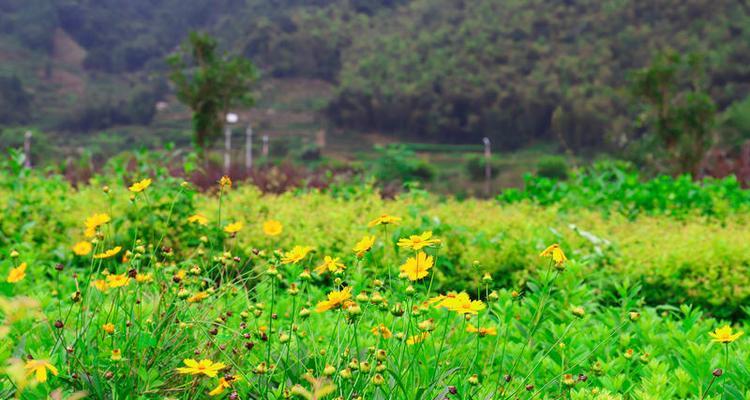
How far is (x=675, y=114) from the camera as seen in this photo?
32.2 ft

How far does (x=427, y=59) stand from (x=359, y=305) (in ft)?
142

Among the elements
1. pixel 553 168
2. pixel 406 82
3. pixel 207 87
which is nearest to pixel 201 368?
pixel 207 87

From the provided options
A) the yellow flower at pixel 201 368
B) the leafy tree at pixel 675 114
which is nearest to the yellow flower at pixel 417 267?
the yellow flower at pixel 201 368

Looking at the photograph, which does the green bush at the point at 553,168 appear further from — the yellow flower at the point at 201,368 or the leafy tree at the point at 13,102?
the leafy tree at the point at 13,102

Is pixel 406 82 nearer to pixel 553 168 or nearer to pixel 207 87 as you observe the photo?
pixel 553 168

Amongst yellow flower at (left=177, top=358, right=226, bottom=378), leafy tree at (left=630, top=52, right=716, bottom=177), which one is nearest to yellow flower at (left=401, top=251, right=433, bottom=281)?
yellow flower at (left=177, top=358, right=226, bottom=378)

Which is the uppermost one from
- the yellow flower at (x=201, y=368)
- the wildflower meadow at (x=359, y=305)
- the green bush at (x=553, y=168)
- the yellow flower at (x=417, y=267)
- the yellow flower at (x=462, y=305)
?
the yellow flower at (x=417, y=267)

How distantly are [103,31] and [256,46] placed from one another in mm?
20357

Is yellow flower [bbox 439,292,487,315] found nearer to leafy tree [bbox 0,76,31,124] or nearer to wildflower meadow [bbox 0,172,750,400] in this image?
wildflower meadow [bbox 0,172,750,400]

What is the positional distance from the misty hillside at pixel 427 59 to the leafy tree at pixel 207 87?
17.6 m

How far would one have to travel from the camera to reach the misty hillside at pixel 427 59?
3472 cm

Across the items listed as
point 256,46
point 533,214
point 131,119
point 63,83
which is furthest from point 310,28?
point 533,214

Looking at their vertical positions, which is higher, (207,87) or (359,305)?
(207,87)

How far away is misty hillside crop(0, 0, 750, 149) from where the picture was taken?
1367 inches
